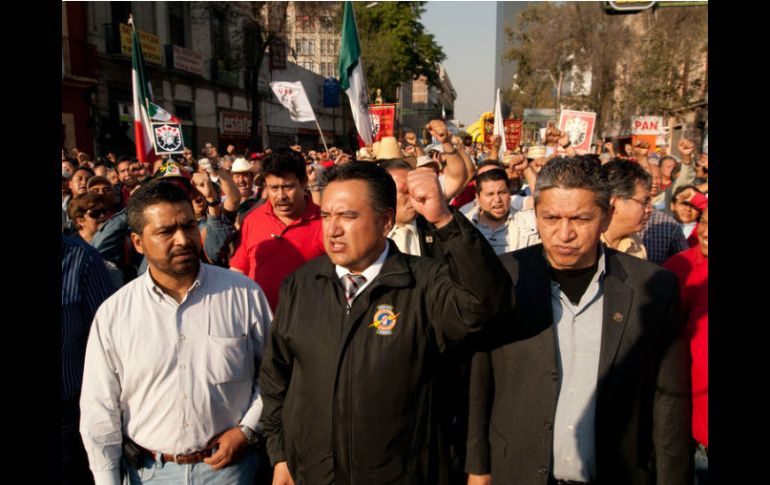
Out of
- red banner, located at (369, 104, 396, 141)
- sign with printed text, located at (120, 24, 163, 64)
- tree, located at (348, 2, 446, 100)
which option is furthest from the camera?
tree, located at (348, 2, 446, 100)

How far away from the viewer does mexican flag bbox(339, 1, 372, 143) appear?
759 centimetres

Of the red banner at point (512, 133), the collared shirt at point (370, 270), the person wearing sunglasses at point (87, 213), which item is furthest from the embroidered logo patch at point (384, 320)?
the red banner at point (512, 133)

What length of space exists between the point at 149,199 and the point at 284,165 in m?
1.36

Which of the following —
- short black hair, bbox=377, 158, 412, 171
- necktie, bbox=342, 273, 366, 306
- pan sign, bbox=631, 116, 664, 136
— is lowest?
necktie, bbox=342, 273, 366, 306

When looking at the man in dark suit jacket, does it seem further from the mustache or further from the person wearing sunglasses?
the person wearing sunglasses

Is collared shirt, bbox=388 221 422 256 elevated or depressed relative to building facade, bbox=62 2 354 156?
depressed

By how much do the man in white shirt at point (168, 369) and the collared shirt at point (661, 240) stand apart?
3.17 metres

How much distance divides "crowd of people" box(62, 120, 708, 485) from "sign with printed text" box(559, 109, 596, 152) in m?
8.17

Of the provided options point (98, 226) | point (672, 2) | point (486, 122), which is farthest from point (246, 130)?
point (98, 226)

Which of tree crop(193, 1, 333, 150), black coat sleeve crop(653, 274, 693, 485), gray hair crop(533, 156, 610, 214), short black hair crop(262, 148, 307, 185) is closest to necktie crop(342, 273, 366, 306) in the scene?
gray hair crop(533, 156, 610, 214)

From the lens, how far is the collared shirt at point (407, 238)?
3.46m

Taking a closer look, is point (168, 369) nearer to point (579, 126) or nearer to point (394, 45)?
point (579, 126)

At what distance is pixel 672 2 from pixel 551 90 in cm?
3849

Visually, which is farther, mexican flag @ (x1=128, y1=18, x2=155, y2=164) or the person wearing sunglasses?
mexican flag @ (x1=128, y1=18, x2=155, y2=164)
